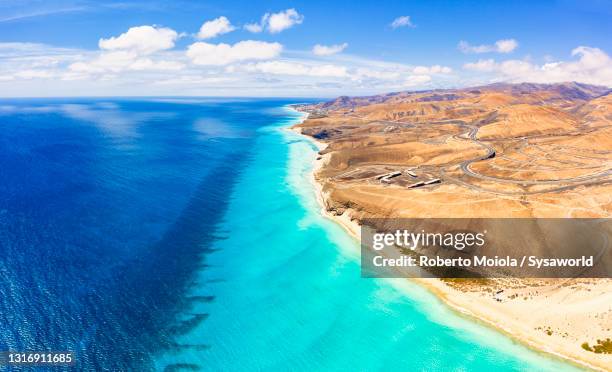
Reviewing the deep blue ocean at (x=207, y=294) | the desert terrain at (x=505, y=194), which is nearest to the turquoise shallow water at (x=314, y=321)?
the deep blue ocean at (x=207, y=294)

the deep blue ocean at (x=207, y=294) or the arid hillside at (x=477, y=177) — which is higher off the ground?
the arid hillside at (x=477, y=177)

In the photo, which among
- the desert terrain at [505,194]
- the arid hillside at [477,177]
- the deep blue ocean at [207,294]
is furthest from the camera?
the arid hillside at [477,177]

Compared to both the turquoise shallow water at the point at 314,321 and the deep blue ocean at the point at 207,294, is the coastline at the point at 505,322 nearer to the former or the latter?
the turquoise shallow water at the point at 314,321

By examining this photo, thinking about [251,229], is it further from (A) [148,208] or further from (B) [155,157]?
(B) [155,157]

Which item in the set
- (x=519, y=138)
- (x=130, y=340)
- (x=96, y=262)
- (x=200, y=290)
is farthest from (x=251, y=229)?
(x=519, y=138)

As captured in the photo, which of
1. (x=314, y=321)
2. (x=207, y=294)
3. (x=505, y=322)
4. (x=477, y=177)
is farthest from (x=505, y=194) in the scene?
(x=207, y=294)

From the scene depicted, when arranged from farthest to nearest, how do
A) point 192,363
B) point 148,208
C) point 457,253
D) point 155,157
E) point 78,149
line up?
point 78,149
point 155,157
point 148,208
point 457,253
point 192,363

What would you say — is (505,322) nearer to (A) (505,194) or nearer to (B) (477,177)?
(A) (505,194)
